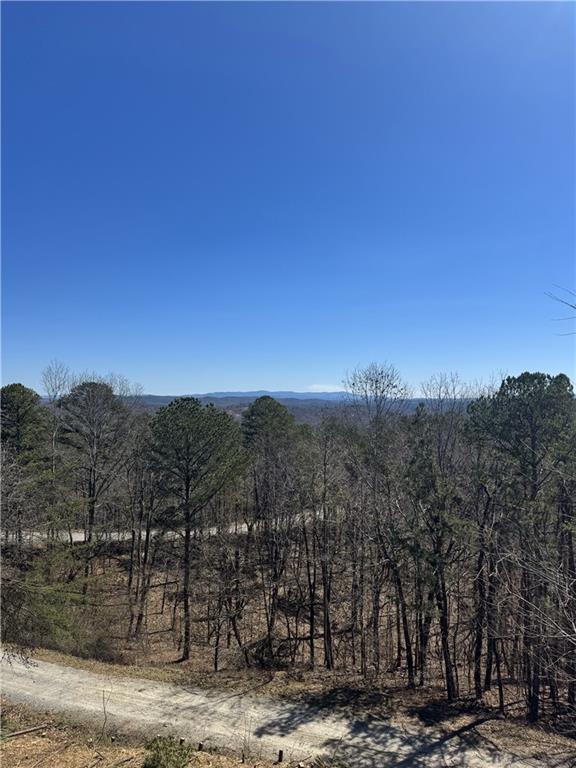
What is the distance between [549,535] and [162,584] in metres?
18.6

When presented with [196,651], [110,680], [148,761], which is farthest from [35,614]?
[196,651]

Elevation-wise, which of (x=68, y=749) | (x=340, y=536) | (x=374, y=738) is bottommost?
(x=374, y=738)

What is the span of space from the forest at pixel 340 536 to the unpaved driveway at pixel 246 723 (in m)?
1.33

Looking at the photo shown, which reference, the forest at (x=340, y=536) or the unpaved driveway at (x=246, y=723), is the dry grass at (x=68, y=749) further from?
the forest at (x=340, y=536)

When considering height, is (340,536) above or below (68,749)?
above

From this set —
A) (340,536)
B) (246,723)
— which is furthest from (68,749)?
(340,536)

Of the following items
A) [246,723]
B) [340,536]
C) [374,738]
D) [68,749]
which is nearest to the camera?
[68,749]

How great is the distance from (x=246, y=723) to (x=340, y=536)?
837 centimetres

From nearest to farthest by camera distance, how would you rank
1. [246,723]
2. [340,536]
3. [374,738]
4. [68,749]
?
1. [68,749]
2. [374,738]
3. [246,723]
4. [340,536]

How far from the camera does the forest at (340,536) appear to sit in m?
11.4

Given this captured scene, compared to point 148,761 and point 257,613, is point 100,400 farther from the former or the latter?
point 148,761

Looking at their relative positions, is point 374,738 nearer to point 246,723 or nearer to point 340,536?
point 246,723

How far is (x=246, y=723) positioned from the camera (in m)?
10.3

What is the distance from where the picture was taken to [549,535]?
11266mm
